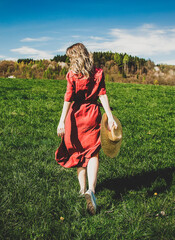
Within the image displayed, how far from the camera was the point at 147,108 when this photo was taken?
29.9 feet

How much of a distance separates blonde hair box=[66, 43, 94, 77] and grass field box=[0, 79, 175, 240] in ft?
5.03

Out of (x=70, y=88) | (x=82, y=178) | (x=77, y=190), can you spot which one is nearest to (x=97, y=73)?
(x=70, y=88)

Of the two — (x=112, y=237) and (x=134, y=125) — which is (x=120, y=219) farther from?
(x=134, y=125)

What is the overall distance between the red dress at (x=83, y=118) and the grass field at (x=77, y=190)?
1.73 ft

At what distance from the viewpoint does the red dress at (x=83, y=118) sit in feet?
9.28

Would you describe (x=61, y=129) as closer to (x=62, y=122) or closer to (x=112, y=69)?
(x=62, y=122)

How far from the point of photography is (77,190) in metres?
3.18

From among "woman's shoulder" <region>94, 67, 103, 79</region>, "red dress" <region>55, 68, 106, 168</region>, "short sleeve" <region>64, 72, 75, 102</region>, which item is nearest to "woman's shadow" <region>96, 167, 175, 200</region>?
"red dress" <region>55, 68, 106, 168</region>

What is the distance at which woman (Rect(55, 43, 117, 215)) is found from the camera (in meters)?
2.77

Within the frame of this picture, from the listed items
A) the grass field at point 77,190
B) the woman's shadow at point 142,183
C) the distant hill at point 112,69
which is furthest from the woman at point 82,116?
the distant hill at point 112,69

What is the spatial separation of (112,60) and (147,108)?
30614mm

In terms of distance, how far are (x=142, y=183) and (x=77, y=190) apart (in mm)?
1004

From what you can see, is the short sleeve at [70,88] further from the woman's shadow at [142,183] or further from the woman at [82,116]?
the woman's shadow at [142,183]

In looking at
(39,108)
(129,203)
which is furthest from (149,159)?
(39,108)
